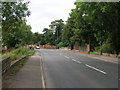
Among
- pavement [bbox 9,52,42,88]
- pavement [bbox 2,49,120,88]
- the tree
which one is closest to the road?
pavement [bbox 2,49,120,88]

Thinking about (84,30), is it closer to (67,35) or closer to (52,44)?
(67,35)

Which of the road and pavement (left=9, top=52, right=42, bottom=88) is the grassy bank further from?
pavement (left=9, top=52, right=42, bottom=88)

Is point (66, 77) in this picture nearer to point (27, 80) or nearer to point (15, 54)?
point (27, 80)

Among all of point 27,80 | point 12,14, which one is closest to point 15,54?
point 12,14

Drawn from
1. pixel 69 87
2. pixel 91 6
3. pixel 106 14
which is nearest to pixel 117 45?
pixel 106 14

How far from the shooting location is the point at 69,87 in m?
9.26

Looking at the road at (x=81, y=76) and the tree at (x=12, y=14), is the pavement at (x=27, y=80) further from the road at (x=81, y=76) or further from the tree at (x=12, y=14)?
the tree at (x=12, y=14)

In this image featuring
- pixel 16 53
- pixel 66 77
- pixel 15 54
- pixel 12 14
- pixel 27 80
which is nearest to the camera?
pixel 27 80

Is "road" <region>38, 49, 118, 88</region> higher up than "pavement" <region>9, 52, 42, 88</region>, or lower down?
lower down

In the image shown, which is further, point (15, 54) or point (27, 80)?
point (15, 54)

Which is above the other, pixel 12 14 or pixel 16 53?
pixel 12 14

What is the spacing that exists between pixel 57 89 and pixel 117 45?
18279 mm

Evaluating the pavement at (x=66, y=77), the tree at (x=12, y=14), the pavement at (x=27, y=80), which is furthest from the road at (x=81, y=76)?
the tree at (x=12, y=14)

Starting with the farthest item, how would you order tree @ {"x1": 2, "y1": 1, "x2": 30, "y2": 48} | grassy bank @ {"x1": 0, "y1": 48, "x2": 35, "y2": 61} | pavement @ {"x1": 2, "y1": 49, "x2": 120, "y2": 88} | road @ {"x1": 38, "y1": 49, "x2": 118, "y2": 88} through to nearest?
grassy bank @ {"x1": 0, "y1": 48, "x2": 35, "y2": 61} < tree @ {"x1": 2, "y1": 1, "x2": 30, "y2": 48} < road @ {"x1": 38, "y1": 49, "x2": 118, "y2": 88} < pavement @ {"x1": 2, "y1": 49, "x2": 120, "y2": 88}
